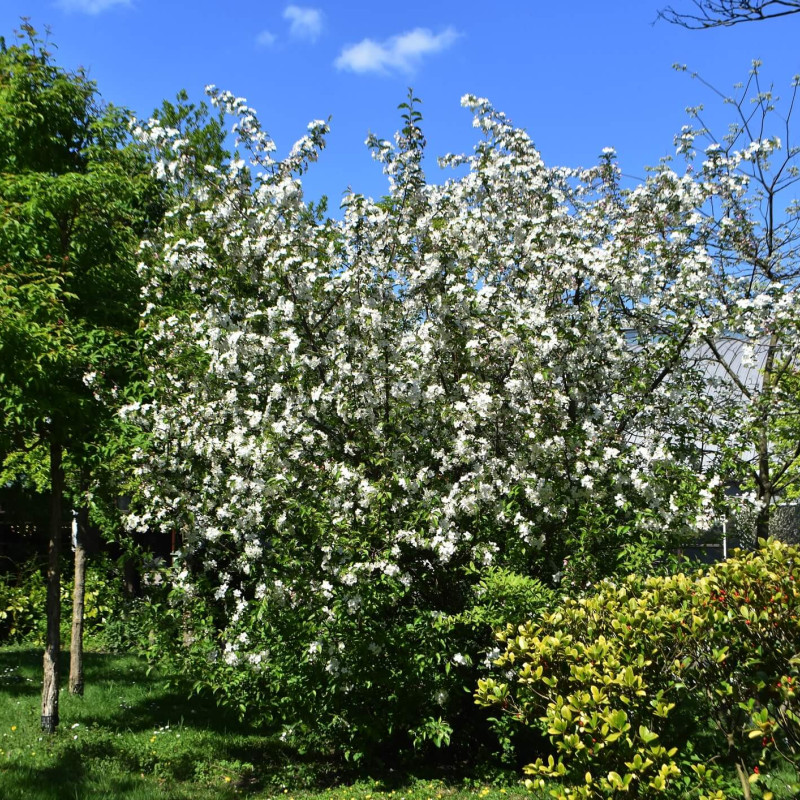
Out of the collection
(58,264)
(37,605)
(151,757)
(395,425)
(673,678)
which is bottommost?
(151,757)

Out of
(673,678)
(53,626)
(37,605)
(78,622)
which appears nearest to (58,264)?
(53,626)

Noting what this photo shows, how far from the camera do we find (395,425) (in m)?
5.97

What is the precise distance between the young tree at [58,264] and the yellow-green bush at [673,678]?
4.49 metres

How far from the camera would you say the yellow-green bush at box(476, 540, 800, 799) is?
345 cm

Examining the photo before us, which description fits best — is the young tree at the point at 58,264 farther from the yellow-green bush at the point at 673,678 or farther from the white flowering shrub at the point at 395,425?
the yellow-green bush at the point at 673,678

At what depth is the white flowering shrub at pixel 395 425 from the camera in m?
5.71

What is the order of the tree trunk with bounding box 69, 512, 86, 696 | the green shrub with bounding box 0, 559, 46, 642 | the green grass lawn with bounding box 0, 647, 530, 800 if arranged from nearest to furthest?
the green grass lawn with bounding box 0, 647, 530, 800 < the tree trunk with bounding box 69, 512, 86, 696 < the green shrub with bounding box 0, 559, 46, 642

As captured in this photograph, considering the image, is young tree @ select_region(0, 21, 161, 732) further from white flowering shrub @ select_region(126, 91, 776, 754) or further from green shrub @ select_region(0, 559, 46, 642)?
green shrub @ select_region(0, 559, 46, 642)

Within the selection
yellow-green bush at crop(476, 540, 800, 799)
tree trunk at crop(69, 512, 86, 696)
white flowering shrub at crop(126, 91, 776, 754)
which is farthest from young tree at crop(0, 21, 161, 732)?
yellow-green bush at crop(476, 540, 800, 799)

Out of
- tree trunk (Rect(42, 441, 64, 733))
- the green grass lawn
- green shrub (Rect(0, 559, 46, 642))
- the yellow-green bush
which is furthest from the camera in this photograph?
green shrub (Rect(0, 559, 46, 642))

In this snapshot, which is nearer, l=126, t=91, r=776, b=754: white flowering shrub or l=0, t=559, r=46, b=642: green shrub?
l=126, t=91, r=776, b=754: white flowering shrub

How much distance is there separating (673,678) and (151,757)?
488 centimetres

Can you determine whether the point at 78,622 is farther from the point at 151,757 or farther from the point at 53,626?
the point at 151,757

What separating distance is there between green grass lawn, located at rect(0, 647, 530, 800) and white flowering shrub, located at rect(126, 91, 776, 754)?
47 cm
